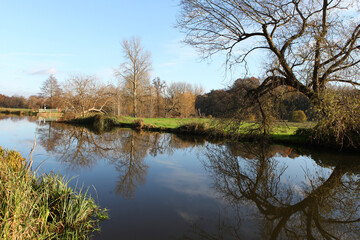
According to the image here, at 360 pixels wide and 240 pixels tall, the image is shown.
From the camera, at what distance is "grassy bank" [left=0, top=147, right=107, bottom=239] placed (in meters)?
2.95

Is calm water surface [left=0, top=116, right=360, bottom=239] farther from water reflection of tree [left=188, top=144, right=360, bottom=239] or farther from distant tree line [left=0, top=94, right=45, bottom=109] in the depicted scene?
distant tree line [left=0, top=94, right=45, bottom=109]

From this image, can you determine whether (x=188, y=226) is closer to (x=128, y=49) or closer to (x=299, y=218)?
(x=299, y=218)

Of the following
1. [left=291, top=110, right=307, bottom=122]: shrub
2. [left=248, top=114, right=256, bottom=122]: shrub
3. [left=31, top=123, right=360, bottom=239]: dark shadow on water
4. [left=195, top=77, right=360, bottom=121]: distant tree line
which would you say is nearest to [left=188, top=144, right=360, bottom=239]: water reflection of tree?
A: [left=31, top=123, right=360, bottom=239]: dark shadow on water

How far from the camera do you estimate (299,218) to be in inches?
179

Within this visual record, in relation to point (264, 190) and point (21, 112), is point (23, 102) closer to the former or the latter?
point (21, 112)

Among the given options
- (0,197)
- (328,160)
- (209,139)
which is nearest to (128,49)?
(209,139)

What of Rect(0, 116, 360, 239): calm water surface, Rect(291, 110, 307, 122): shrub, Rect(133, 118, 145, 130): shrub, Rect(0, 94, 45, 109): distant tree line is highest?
Rect(0, 94, 45, 109): distant tree line

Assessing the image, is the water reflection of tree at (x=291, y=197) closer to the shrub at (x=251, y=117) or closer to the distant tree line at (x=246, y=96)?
the shrub at (x=251, y=117)

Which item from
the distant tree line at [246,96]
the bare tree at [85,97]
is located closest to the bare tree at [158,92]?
the bare tree at [85,97]

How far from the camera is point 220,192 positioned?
595 cm

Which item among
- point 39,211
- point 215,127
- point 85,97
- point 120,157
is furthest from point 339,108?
point 85,97

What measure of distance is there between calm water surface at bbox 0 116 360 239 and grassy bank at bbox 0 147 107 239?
352 mm

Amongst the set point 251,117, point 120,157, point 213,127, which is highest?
point 251,117

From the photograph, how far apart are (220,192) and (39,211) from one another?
4.01 meters
